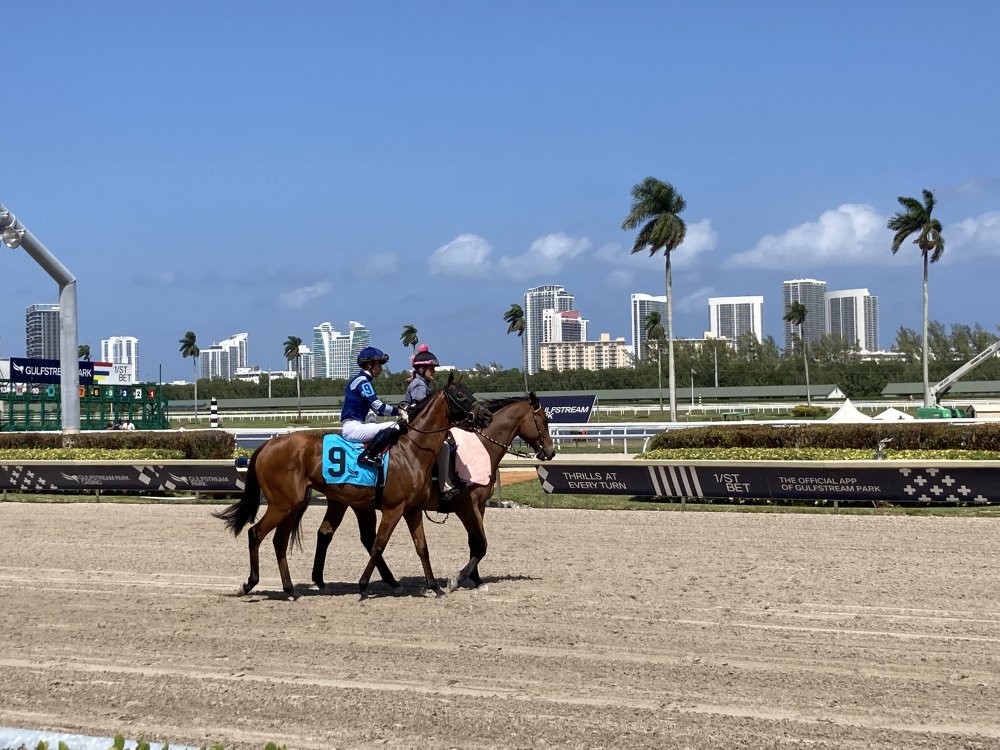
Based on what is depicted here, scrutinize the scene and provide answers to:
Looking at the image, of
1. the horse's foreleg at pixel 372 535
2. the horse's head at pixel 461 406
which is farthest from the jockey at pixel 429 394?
the horse's foreleg at pixel 372 535

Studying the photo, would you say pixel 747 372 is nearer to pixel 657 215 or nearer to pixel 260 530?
pixel 657 215

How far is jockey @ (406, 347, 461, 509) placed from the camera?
836cm

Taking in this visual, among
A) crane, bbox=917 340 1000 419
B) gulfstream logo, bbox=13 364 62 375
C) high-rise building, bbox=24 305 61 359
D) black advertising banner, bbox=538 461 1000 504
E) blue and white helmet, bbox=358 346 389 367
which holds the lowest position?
black advertising banner, bbox=538 461 1000 504

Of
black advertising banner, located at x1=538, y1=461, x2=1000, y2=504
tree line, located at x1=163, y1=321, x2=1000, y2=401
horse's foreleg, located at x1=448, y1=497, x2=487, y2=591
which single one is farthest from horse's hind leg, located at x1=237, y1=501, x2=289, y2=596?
tree line, located at x1=163, y1=321, x2=1000, y2=401

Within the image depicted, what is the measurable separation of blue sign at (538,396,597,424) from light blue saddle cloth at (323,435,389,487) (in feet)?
59.9

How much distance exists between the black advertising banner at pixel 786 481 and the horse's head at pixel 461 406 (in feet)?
23.0

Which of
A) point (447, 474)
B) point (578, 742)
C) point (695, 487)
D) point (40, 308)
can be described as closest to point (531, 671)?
point (578, 742)

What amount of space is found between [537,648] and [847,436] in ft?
35.2

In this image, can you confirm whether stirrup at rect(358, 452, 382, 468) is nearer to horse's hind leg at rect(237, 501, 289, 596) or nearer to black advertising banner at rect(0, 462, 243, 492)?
horse's hind leg at rect(237, 501, 289, 596)

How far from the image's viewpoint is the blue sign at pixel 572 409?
86.6 feet

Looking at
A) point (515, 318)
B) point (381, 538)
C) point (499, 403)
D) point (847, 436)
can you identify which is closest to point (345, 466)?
point (381, 538)

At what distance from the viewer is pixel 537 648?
639cm

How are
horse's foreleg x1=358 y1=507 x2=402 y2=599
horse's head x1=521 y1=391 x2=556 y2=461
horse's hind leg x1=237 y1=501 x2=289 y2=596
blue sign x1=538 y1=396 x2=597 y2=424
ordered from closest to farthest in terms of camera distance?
1. horse's foreleg x1=358 y1=507 x2=402 y2=599
2. horse's hind leg x1=237 y1=501 x2=289 y2=596
3. horse's head x1=521 y1=391 x2=556 y2=461
4. blue sign x1=538 y1=396 x2=597 y2=424

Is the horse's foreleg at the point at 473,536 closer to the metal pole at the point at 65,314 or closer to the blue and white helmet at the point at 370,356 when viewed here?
the blue and white helmet at the point at 370,356
